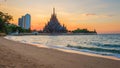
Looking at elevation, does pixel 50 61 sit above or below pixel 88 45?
above

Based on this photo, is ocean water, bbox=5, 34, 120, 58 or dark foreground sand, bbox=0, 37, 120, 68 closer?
dark foreground sand, bbox=0, 37, 120, 68

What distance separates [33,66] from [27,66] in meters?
0.32

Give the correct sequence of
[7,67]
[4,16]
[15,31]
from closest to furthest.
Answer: [7,67] → [4,16] → [15,31]

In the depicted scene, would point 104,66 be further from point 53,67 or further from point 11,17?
point 11,17

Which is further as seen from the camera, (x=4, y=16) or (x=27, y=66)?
(x=4, y=16)

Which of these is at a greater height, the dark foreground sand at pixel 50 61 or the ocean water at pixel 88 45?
the dark foreground sand at pixel 50 61

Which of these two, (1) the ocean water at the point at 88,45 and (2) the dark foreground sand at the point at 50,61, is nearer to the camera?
(2) the dark foreground sand at the point at 50,61

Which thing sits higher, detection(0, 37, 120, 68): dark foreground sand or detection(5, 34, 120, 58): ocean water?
detection(0, 37, 120, 68): dark foreground sand

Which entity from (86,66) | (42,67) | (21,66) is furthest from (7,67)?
(86,66)

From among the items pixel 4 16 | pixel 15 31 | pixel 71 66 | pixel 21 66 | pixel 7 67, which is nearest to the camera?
pixel 7 67

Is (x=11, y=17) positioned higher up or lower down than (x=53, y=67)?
higher up

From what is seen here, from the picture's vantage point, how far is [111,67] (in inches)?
431

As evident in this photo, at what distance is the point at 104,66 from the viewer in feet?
36.7

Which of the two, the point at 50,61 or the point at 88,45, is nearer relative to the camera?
the point at 50,61
